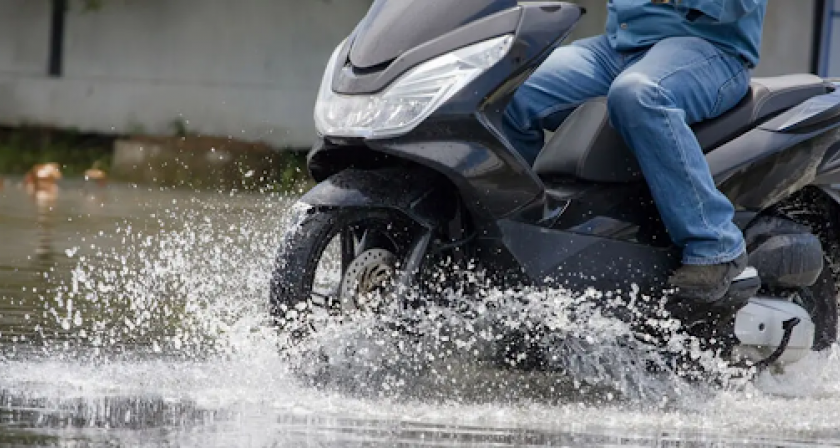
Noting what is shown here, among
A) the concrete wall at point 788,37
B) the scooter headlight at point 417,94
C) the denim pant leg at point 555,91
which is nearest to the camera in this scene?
the scooter headlight at point 417,94

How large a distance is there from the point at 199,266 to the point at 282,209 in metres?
4.54

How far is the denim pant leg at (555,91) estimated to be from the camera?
4.94 meters

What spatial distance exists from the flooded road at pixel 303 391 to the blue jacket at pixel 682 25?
90 cm

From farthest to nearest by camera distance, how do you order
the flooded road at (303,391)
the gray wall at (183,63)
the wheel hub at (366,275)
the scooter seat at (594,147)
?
the gray wall at (183,63) < the scooter seat at (594,147) < the wheel hub at (366,275) < the flooded road at (303,391)

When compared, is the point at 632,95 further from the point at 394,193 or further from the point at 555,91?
the point at 394,193

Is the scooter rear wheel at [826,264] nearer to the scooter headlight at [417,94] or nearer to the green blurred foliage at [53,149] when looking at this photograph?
the scooter headlight at [417,94]

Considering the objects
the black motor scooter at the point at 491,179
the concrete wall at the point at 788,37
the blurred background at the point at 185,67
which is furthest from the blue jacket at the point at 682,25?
the concrete wall at the point at 788,37

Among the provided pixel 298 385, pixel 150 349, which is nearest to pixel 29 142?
pixel 150 349

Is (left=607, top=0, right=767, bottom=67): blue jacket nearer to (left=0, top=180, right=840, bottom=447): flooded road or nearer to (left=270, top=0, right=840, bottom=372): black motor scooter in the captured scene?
(left=270, top=0, right=840, bottom=372): black motor scooter

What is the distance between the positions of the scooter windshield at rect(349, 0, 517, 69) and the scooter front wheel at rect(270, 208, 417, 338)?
1.38 ft

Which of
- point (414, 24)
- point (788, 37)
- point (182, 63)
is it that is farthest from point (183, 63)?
point (414, 24)

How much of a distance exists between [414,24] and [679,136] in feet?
2.62

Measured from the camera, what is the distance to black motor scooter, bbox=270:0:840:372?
14.6ft

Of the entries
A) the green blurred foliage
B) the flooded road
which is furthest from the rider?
the green blurred foliage
